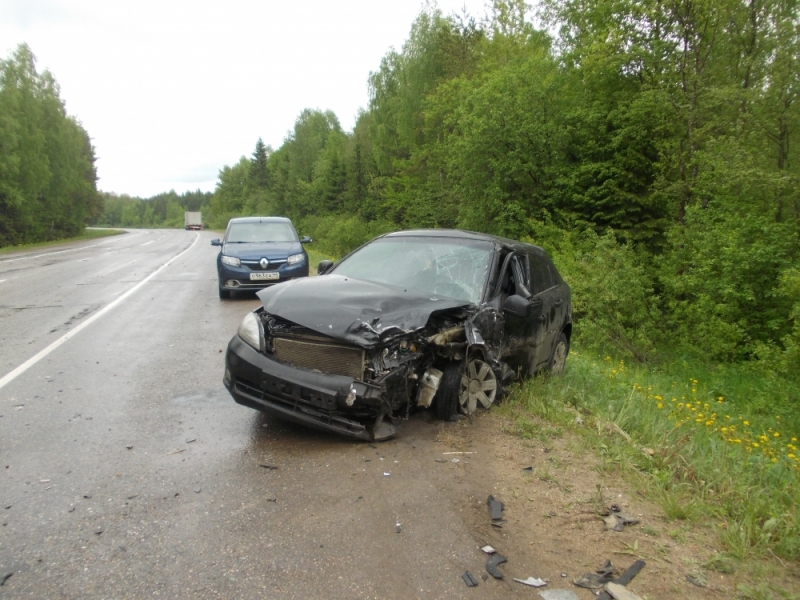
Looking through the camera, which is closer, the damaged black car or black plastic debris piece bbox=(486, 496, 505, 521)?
black plastic debris piece bbox=(486, 496, 505, 521)

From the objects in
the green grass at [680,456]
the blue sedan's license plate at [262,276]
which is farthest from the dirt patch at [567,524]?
the blue sedan's license plate at [262,276]

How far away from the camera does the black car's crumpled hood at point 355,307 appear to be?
438 cm

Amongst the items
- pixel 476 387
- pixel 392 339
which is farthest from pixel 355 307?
pixel 476 387

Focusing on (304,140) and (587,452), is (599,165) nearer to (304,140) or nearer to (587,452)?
(587,452)

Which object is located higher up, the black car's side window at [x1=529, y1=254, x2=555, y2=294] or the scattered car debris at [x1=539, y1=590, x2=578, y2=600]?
the black car's side window at [x1=529, y1=254, x2=555, y2=294]

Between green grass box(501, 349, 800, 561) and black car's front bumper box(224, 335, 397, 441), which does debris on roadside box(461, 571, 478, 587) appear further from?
black car's front bumper box(224, 335, 397, 441)

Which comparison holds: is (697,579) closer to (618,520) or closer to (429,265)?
(618,520)

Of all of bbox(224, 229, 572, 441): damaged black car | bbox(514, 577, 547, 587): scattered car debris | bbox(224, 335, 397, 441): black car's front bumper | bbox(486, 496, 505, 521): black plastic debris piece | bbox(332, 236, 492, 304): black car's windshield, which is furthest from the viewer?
bbox(332, 236, 492, 304): black car's windshield

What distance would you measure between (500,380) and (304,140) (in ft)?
204

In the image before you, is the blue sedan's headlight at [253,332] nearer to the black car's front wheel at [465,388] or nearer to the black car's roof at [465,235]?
the black car's front wheel at [465,388]

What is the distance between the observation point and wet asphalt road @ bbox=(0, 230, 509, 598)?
9.27ft

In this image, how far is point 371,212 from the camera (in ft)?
131

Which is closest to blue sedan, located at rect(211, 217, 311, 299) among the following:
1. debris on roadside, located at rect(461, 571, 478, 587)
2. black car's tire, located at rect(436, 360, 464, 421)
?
black car's tire, located at rect(436, 360, 464, 421)

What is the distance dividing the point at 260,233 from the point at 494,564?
12.1 meters
